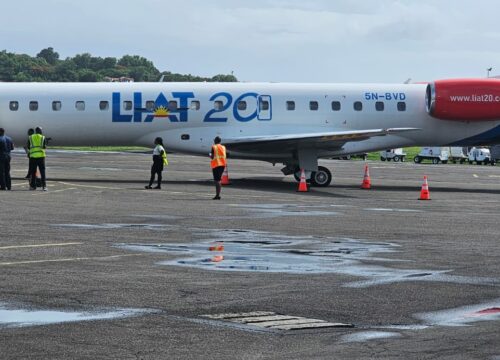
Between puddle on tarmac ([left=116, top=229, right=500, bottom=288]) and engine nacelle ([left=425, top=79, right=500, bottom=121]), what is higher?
engine nacelle ([left=425, top=79, right=500, bottom=121])

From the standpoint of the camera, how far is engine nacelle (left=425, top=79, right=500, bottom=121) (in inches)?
1491

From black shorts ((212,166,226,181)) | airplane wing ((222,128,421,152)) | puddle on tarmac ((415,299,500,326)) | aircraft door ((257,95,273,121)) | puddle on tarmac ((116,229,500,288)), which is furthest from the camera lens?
aircraft door ((257,95,273,121))

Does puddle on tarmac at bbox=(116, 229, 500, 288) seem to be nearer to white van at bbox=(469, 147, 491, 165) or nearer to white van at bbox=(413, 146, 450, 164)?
white van at bbox=(469, 147, 491, 165)

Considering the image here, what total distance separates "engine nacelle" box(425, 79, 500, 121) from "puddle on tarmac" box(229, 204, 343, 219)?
11453 millimetres

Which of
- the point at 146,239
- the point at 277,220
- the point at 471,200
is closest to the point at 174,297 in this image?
the point at 146,239

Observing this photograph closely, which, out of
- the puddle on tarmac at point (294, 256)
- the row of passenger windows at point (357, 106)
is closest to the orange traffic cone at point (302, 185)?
the row of passenger windows at point (357, 106)

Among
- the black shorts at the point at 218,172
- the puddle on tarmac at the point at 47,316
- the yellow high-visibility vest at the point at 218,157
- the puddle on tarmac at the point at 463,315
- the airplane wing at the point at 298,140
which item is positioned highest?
the airplane wing at the point at 298,140

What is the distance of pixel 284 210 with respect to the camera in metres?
26.0

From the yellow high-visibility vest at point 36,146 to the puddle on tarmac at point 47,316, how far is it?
69.9 feet

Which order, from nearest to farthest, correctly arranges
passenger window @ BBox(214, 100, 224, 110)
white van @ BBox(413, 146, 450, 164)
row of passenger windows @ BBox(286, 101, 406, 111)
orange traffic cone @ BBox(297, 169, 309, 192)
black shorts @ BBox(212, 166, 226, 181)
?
black shorts @ BBox(212, 166, 226, 181) → orange traffic cone @ BBox(297, 169, 309, 192) → passenger window @ BBox(214, 100, 224, 110) → row of passenger windows @ BBox(286, 101, 406, 111) → white van @ BBox(413, 146, 450, 164)

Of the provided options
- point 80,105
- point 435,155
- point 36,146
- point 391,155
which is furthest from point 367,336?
point 391,155

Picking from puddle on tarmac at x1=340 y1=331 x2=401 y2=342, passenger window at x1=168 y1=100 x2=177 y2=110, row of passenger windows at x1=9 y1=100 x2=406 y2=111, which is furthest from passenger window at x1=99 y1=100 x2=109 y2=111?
puddle on tarmac at x1=340 y1=331 x2=401 y2=342

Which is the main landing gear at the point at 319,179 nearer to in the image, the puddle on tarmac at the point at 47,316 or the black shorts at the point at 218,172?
the black shorts at the point at 218,172

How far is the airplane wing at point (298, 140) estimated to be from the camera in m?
34.8
